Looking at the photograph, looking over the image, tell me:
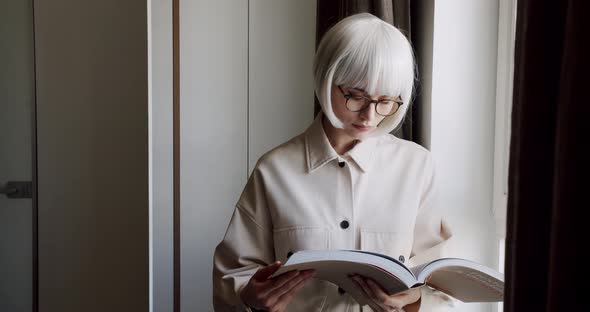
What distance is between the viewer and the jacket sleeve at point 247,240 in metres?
1.25

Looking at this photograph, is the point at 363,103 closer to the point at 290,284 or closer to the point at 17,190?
the point at 290,284

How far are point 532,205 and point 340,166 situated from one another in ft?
2.06

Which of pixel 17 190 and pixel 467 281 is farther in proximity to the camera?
pixel 17 190

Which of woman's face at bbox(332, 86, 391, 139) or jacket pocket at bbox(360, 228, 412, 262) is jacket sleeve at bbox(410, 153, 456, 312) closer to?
jacket pocket at bbox(360, 228, 412, 262)

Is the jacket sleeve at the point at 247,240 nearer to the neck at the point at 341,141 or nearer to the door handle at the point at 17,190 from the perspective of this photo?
the neck at the point at 341,141

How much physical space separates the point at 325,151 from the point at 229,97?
86 cm

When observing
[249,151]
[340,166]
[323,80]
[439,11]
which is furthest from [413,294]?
[249,151]

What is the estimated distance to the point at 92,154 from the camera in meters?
1.85

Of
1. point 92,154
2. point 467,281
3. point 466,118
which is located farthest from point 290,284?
point 92,154

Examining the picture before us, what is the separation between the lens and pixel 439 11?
1.45 m

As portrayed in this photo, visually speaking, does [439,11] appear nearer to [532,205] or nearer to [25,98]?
[532,205]

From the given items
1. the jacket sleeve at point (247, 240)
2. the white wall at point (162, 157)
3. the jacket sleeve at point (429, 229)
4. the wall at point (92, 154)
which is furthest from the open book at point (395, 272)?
the white wall at point (162, 157)

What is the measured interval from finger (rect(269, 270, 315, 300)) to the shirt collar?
278 mm

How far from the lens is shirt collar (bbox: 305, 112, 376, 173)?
4.10 ft
